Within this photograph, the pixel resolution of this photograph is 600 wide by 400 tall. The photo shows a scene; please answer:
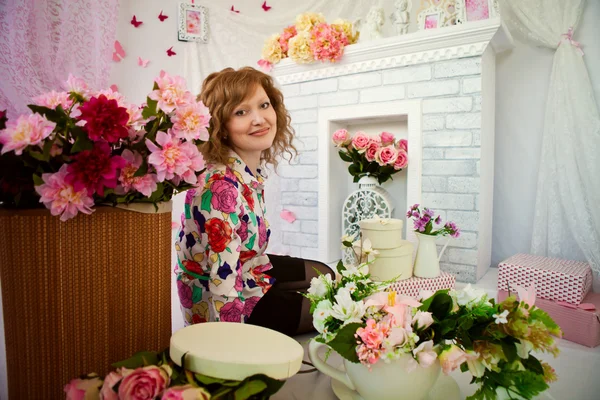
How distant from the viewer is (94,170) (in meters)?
0.69

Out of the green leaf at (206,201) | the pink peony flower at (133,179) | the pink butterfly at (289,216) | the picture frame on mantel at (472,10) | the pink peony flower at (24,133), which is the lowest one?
the pink butterfly at (289,216)

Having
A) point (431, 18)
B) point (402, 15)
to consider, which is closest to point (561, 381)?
point (431, 18)

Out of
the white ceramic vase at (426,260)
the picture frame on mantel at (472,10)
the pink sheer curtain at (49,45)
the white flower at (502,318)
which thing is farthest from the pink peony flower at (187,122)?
the picture frame on mantel at (472,10)

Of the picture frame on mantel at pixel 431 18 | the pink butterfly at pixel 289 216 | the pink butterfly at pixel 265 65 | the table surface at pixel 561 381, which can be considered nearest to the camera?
the table surface at pixel 561 381

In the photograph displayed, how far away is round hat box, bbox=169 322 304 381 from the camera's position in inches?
26.5

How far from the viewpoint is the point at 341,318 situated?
799mm

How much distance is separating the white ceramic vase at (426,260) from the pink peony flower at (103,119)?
1.37m

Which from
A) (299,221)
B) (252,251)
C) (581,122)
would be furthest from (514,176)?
(252,251)

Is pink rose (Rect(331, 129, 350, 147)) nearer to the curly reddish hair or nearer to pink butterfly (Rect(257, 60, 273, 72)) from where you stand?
pink butterfly (Rect(257, 60, 273, 72))

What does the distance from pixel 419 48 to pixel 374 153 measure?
22.4 inches

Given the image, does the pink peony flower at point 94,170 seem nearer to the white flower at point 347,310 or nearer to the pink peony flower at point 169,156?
the pink peony flower at point 169,156

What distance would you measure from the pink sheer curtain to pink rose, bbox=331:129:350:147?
1.17 metres

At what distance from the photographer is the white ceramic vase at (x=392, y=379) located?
0.75 meters

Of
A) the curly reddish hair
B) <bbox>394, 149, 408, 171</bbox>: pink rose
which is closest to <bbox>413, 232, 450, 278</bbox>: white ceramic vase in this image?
<bbox>394, 149, 408, 171</bbox>: pink rose
